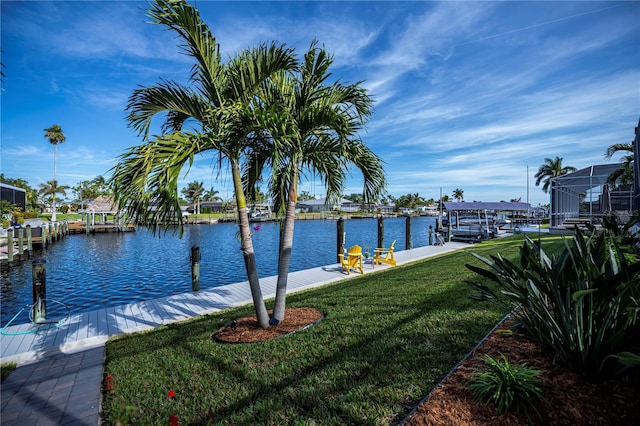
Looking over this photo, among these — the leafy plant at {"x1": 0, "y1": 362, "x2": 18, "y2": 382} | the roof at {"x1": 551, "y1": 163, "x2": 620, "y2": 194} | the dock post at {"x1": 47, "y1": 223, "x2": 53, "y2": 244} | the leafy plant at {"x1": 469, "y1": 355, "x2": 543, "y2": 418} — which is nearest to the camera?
the leafy plant at {"x1": 469, "y1": 355, "x2": 543, "y2": 418}

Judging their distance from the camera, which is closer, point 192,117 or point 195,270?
point 192,117

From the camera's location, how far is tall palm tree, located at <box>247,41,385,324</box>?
15.9 feet

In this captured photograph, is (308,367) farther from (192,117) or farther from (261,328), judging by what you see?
(192,117)

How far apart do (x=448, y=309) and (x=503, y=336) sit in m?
1.37

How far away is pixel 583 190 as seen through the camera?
2317 cm

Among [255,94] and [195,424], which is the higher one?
[255,94]

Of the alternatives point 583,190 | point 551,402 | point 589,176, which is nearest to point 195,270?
point 551,402

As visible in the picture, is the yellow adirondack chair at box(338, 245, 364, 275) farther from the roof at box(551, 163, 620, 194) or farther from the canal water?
the roof at box(551, 163, 620, 194)

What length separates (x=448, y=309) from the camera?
16.5 feet

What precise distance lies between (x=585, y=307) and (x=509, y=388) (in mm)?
974

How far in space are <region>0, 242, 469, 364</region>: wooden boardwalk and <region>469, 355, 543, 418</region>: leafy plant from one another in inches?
231

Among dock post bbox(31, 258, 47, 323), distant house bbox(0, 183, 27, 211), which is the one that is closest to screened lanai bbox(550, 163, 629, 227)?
dock post bbox(31, 258, 47, 323)

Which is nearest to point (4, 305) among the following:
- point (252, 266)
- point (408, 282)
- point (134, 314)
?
point (134, 314)

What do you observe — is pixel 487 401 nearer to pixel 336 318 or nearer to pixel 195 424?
pixel 195 424
